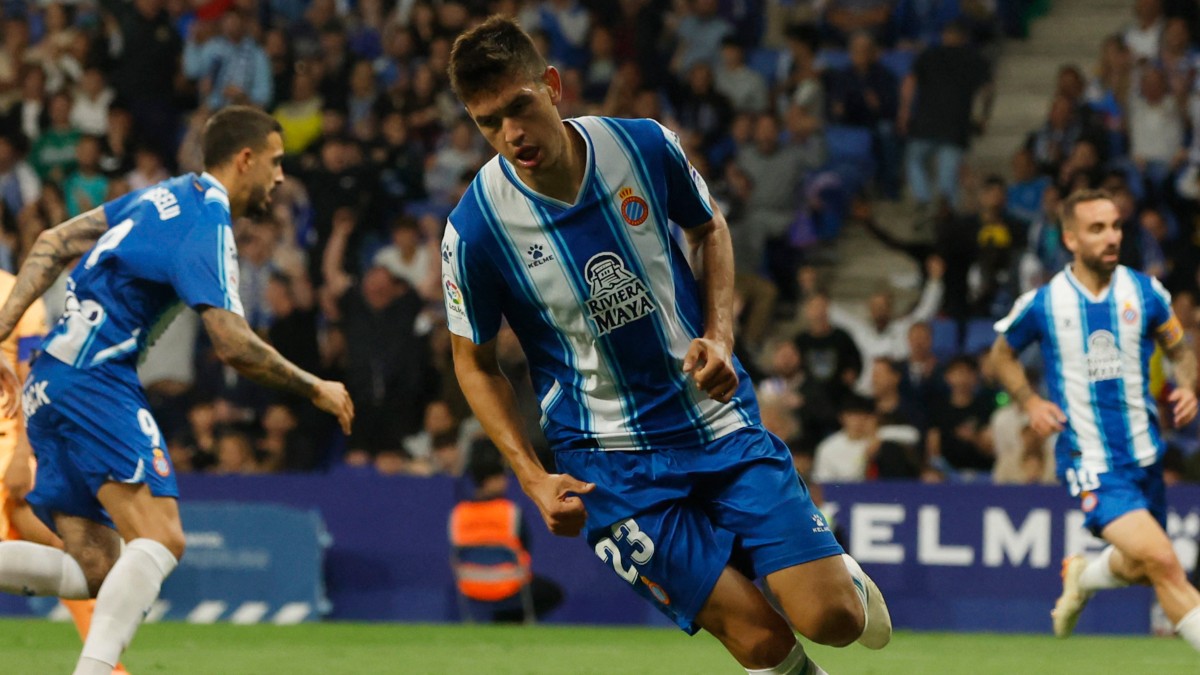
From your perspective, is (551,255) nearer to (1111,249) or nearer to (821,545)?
(821,545)

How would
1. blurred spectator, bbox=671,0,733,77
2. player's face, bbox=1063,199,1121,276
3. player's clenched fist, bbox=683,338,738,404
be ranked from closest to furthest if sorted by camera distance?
player's clenched fist, bbox=683,338,738,404 < player's face, bbox=1063,199,1121,276 < blurred spectator, bbox=671,0,733,77

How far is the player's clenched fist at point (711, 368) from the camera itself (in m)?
4.90

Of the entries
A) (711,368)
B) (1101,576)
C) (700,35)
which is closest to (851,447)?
(1101,576)

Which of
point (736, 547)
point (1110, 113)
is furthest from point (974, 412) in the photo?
point (736, 547)

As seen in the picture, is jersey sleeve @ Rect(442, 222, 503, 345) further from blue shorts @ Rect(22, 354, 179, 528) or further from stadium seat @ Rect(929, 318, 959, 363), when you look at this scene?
stadium seat @ Rect(929, 318, 959, 363)

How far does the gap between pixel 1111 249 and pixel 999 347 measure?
31.3 inches

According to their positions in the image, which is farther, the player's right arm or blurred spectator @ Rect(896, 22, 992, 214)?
blurred spectator @ Rect(896, 22, 992, 214)

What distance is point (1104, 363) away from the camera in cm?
905

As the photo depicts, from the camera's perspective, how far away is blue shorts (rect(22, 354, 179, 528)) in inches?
266

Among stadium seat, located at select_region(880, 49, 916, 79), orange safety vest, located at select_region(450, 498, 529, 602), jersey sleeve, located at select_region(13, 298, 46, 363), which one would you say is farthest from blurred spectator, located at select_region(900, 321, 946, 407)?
jersey sleeve, located at select_region(13, 298, 46, 363)

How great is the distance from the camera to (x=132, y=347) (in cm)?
689

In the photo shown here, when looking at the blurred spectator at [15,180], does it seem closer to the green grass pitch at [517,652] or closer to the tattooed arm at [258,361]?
the green grass pitch at [517,652]

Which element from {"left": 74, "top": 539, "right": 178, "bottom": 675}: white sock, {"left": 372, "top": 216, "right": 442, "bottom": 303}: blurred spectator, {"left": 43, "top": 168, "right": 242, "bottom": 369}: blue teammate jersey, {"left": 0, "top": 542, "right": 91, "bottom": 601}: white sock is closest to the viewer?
{"left": 74, "top": 539, "right": 178, "bottom": 675}: white sock

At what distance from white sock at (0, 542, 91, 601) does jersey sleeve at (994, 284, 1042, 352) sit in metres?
4.84
